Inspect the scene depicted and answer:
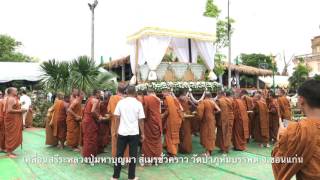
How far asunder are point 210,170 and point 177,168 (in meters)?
0.65

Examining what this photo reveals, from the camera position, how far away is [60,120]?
9.37m

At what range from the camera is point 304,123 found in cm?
239

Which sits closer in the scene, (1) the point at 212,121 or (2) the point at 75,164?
(2) the point at 75,164

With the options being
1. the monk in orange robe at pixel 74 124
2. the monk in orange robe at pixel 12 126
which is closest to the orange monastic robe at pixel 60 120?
the monk in orange robe at pixel 74 124

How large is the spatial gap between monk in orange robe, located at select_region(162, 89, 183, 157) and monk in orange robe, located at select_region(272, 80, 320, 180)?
5280 millimetres

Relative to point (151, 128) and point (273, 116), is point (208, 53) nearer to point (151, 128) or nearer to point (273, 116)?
point (273, 116)

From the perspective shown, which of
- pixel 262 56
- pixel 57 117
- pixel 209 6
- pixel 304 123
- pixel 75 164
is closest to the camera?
pixel 304 123

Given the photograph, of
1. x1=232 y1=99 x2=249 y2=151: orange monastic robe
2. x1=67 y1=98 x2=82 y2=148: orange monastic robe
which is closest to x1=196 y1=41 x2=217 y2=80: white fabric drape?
x1=232 y1=99 x2=249 y2=151: orange monastic robe

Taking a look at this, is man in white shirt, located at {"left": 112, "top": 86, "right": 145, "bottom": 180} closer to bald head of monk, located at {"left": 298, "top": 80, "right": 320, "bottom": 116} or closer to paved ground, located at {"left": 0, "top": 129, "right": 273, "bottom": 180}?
paved ground, located at {"left": 0, "top": 129, "right": 273, "bottom": 180}

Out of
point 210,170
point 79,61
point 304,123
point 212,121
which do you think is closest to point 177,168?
point 210,170

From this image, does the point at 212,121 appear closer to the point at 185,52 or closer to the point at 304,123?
the point at 185,52

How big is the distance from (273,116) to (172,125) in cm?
370

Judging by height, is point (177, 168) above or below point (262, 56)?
below

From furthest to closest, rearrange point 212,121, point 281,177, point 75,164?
1. point 212,121
2. point 75,164
3. point 281,177
